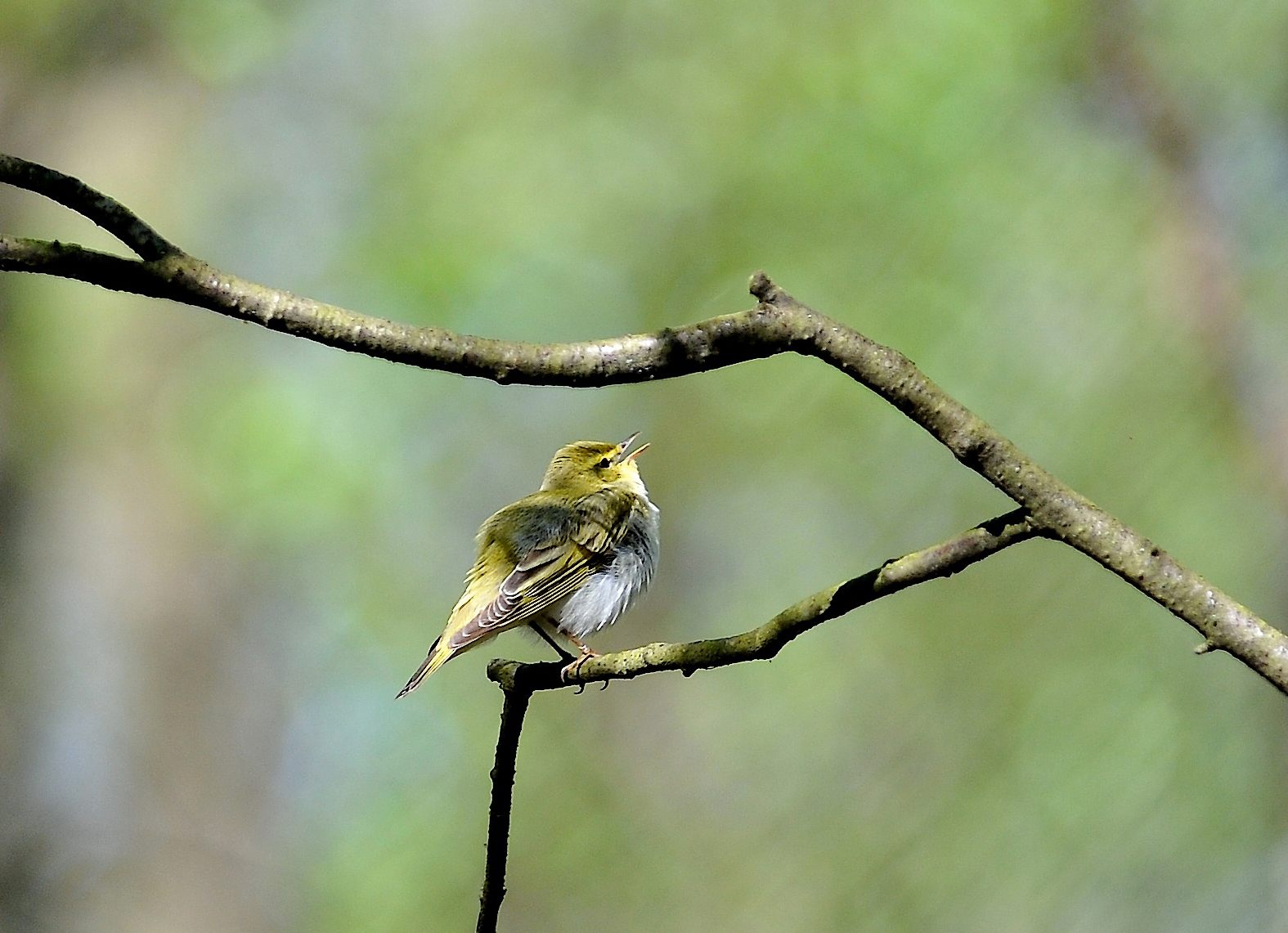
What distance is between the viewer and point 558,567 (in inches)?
128

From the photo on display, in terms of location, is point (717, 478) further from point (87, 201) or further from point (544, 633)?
point (87, 201)

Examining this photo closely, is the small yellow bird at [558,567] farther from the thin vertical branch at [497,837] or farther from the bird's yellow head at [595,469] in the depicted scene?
the thin vertical branch at [497,837]

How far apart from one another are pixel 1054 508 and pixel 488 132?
27.8ft

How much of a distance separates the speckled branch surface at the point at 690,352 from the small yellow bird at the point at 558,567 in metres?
1.64

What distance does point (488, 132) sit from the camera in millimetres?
9266

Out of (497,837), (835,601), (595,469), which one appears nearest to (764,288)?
(835,601)

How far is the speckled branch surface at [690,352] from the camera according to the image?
4.08 feet

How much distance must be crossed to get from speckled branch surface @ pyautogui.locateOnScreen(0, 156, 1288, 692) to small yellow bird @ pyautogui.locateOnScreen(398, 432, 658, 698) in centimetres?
164

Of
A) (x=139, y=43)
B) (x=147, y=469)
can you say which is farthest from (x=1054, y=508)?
(x=139, y=43)

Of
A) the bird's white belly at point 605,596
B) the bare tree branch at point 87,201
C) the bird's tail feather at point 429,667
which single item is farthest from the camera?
the bird's white belly at point 605,596

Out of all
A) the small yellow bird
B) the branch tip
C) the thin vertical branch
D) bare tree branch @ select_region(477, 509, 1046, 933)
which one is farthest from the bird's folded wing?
the branch tip

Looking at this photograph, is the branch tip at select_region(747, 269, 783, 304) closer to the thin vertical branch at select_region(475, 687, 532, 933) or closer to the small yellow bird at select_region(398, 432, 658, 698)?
the thin vertical branch at select_region(475, 687, 532, 933)

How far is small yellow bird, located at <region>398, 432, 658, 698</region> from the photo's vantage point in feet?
9.88

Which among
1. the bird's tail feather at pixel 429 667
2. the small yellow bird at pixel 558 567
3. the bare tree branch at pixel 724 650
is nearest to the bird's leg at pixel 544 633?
the small yellow bird at pixel 558 567
